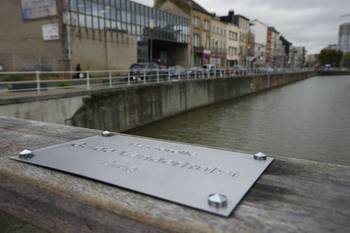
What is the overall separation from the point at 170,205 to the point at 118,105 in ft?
37.3

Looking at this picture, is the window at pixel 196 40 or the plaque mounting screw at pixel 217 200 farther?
the window at pixel 196 40

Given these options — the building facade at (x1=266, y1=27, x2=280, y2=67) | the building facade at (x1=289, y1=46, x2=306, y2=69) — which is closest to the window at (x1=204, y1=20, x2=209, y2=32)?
the building facade at (x1=266, y1=27, x2=280, y2=67)

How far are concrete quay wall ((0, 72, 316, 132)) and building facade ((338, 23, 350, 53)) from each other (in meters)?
136

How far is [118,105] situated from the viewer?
12.5 m

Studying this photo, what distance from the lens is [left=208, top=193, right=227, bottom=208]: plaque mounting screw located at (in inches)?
55.9

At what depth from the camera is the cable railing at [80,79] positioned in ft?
32.6

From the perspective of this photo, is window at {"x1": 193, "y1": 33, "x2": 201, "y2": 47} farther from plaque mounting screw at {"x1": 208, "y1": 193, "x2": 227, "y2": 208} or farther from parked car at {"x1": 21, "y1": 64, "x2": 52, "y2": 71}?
plaque mounting screw at {"x1": 208, "y1": 193, "x2": 227, "y2": 208}

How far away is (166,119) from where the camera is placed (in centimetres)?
1595

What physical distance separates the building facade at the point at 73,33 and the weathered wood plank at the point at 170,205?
2254 cm

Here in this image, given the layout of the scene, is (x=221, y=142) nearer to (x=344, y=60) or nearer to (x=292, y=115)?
(x=292, y=115)

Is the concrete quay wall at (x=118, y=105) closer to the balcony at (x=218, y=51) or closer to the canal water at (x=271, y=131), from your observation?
the canal water at (x=271, y=131)

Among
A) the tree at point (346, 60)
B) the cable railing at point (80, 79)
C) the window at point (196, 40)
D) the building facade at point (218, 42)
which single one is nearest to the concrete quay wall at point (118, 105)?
the cable railing at point (80, 79)

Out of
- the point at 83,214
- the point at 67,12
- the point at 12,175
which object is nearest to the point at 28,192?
the point at 12,175

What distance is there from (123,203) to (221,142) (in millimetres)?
9521
